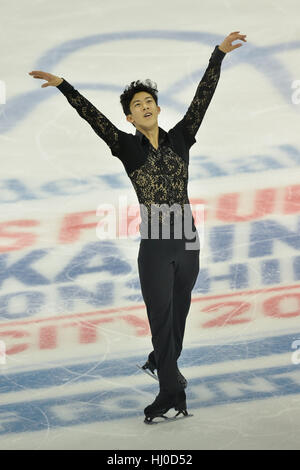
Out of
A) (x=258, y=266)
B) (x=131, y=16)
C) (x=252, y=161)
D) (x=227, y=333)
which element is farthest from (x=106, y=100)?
(x=227, y=333)

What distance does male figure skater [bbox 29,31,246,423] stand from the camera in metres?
3.72

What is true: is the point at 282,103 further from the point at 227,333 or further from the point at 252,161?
the point at 227,333

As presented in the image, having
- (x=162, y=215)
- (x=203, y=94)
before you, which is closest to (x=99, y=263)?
(x=162, y=215)

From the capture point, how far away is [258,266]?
204 inches

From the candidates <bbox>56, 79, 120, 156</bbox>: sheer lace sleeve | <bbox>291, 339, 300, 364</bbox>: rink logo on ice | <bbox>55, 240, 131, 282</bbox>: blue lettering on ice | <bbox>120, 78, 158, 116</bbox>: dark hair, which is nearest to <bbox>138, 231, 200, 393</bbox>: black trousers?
<bbox>56, 79, 120, 156</bbox>: sheer lace sleeve

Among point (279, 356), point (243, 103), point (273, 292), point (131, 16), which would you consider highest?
point (131, 16)

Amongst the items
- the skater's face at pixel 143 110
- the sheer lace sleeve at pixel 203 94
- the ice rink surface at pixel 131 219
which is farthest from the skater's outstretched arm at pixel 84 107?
the ice rink surface at pixel 131 219

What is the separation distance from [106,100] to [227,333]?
2029mm

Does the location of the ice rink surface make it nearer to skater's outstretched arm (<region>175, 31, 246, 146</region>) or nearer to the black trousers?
the black trousers

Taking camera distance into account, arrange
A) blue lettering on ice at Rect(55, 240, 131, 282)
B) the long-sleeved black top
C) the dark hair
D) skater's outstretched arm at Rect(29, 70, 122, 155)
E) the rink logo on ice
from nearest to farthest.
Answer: skater's outstretched arm at Rect(29, 70, 122, 155)
the long-sleeved black top
the dark hair
the rink logo on ice
blue lettering on ice at Rect(55, 240, 131, 282)

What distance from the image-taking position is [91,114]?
3.67 meters

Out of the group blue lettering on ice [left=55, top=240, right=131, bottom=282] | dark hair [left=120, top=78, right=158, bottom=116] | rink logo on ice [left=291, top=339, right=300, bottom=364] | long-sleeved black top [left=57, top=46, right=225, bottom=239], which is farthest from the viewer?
blue lettering on ice [left=55, top=240, right=131, bottom=282]

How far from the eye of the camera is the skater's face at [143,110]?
151 inches

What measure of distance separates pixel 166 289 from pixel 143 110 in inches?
35.9
